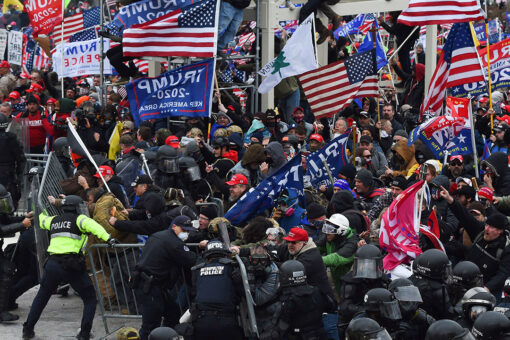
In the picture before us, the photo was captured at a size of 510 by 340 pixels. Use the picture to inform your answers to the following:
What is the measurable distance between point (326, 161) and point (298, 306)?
3.96 m

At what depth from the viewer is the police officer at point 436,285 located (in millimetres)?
9484

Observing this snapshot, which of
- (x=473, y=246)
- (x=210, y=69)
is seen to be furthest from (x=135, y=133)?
(x=473, y=246)

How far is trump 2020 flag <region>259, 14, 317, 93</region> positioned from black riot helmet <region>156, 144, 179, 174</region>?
392 centimetres

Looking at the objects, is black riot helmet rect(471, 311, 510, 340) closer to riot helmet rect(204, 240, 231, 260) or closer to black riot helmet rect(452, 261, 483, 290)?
black riot helmet rect(452, 261, 483, 290)

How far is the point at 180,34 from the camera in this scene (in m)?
16.0

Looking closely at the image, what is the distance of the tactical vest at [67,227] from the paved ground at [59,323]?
1.24 metres

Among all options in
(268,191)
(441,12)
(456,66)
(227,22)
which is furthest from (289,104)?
(268,191)

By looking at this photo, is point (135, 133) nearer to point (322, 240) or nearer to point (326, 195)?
point (326, 195)

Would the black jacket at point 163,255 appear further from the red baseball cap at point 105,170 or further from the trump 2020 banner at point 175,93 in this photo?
the trump 2020 banner at point 175,93

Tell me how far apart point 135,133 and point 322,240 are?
5883mm

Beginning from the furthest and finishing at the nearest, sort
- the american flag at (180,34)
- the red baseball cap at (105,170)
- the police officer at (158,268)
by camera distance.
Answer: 1. the american flag at (180,34)
2. the red baseball cap at (105,170)
3. the police officer at (158,268)

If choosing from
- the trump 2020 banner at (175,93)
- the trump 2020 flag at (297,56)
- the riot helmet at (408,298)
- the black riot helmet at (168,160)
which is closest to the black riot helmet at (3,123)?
the trump 2020 banner at (175,93)

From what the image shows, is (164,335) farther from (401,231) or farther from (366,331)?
(401,231)

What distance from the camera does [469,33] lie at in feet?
48.6
